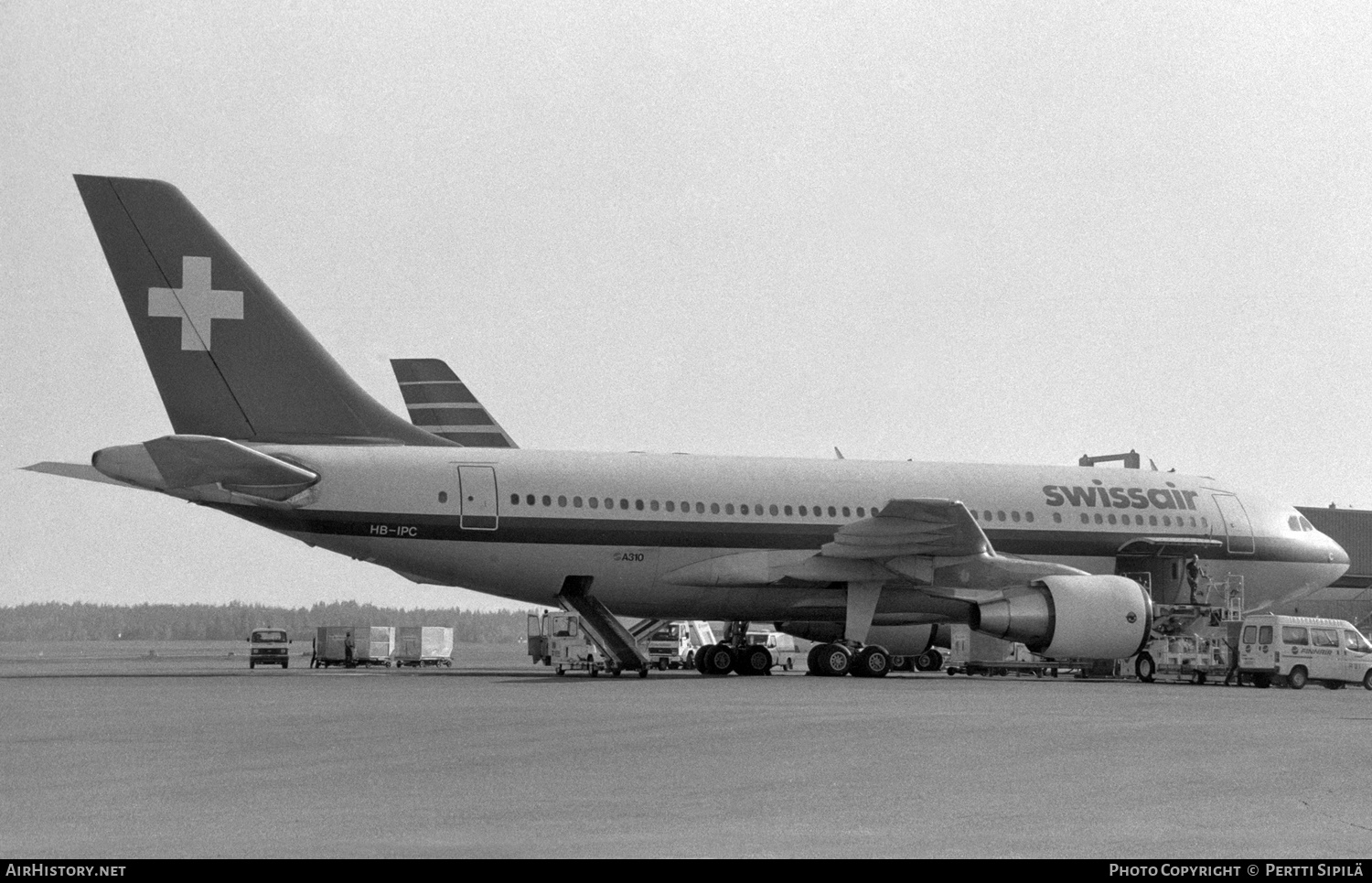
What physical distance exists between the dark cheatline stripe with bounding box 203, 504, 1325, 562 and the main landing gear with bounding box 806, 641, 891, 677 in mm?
2033

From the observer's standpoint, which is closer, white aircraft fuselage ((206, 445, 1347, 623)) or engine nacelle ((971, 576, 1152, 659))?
white aircraft fuselage ((206, 445, 1347, 623))

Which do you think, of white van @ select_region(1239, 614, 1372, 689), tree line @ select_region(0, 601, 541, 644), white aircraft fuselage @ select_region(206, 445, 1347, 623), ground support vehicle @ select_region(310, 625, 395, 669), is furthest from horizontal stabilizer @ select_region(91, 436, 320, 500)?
tree line @ select_region(0, 601, 541, 644)

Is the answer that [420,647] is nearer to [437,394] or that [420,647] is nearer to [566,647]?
[437,394]

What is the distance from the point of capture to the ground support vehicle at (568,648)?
33812 millimetres

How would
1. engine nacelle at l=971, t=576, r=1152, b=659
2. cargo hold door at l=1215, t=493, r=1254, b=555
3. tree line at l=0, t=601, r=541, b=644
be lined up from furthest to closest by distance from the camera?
tree line at l=0, t=601, r=541, b=644, cargo hold door at l=1215, t=493, r=1254, b=555, engine nacelle at l=971, t=576, r=1152, b=659

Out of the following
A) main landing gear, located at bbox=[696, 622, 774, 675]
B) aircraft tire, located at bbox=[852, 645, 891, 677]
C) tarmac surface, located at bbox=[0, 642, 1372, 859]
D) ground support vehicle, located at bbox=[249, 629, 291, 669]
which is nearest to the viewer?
tarmac surface, located at bbox=[0, 642, 1372, 859]

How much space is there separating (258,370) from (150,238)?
2883 mm

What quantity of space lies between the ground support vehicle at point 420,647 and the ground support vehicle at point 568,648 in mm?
4614

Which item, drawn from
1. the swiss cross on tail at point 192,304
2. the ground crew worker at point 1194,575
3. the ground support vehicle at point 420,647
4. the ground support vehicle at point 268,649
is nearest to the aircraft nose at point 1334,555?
the ground crew worker at point 1194,575

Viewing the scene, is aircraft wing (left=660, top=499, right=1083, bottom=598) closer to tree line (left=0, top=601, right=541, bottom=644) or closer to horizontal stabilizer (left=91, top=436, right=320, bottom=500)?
horizontal stabilizer (left=91, top=436, right=320, bottom=500)

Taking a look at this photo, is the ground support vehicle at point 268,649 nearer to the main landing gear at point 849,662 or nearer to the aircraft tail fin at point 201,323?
the aircraft tail fin at point 201,323

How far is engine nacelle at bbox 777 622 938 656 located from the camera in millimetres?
32438

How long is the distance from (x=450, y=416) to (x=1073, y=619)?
23642 mm

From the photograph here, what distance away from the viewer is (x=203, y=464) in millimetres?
25594
